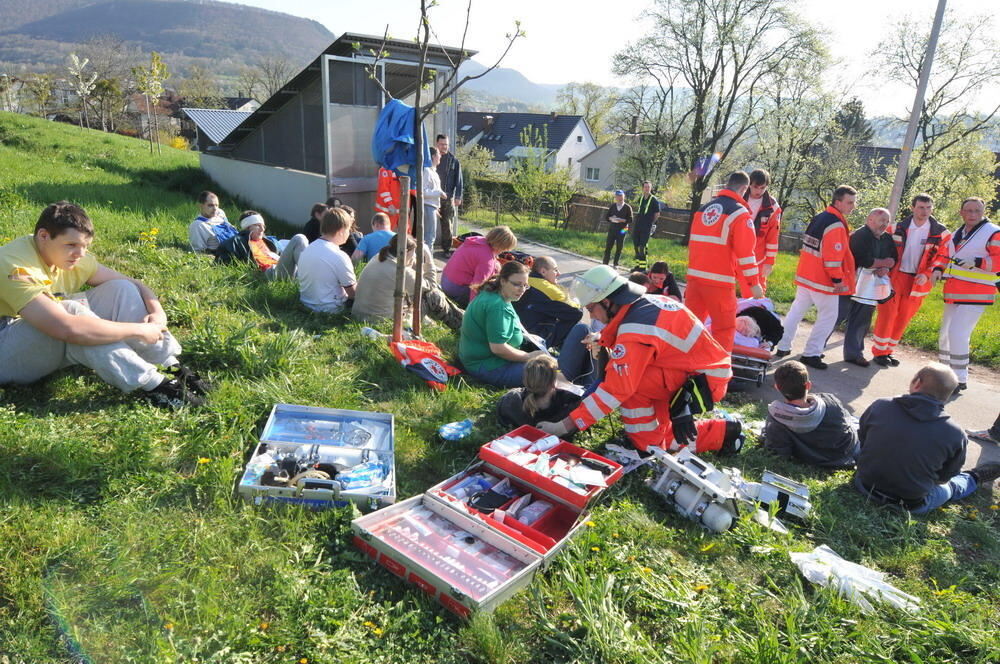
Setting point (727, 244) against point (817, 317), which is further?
point (817, 317)

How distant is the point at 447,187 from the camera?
429 inches

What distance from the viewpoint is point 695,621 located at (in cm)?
273

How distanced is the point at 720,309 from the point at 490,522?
3934 millimetres

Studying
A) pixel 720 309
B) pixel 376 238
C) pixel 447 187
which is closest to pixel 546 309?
pixel 720 309

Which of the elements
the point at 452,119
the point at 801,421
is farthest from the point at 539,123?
the point at 801,421

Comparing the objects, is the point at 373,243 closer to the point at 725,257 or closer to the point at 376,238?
the point at 376,238

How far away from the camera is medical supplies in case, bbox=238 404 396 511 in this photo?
3197mm

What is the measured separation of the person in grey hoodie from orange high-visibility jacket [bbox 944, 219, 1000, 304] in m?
3.18

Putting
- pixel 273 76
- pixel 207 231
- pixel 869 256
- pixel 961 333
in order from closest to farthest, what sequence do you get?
pixel 961 333 < pixel 869 256 < pixel 207 231 < pixel 273 76

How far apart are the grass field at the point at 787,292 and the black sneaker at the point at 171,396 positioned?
8.81m

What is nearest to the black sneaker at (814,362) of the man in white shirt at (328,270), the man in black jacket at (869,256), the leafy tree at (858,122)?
the man in black jacket at (869,256)

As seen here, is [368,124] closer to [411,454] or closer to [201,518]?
[411,454]

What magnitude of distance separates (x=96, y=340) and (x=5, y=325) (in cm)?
62

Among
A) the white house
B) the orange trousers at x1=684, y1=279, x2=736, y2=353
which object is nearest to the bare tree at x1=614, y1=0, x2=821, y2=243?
the orange trousers at x1=684, y1=279, x2=736, y2=353
